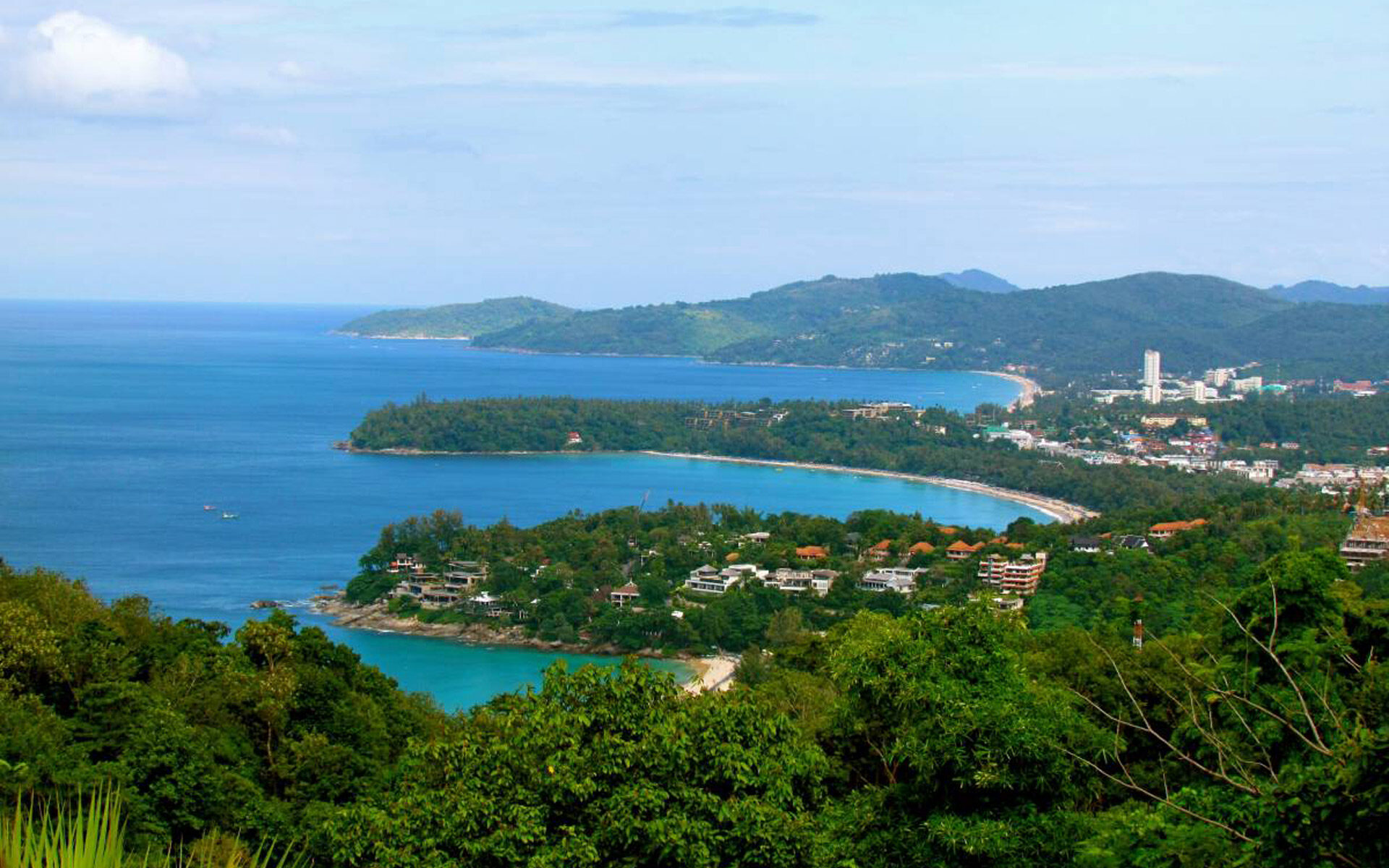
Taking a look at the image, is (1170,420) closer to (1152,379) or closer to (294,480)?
(1152,379)

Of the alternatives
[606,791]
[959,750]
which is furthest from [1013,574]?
[606,791]

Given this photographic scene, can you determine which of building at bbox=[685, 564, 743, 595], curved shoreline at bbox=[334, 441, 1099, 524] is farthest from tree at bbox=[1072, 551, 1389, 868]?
curved shoreline at bbox=[334, 441, 1099, 524]

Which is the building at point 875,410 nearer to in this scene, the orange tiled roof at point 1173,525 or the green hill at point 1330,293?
the orange tiled roof at point 1173,525

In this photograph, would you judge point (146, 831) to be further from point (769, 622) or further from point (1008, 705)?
point (769, 622)

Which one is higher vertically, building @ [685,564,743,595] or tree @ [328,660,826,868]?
tree @ [328,660,826,868]

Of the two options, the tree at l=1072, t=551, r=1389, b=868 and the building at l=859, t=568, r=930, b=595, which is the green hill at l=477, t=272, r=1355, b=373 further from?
the tree at l=1072, t=551, r=1389, b=868

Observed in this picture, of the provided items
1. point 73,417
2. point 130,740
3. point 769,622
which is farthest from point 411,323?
point 130,740

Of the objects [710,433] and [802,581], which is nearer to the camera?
[802,581]
